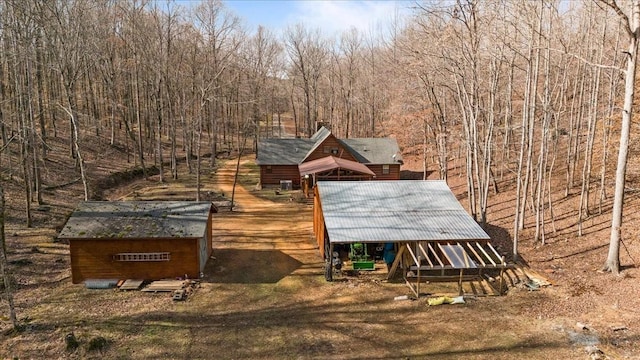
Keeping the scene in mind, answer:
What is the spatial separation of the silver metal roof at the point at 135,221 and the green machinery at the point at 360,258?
6.73 m

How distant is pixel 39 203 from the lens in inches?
1021

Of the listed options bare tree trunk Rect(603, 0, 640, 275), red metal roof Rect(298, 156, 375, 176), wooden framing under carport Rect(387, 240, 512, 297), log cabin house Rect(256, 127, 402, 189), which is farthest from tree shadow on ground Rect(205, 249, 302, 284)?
log cabin house Rect(256, 127, 402, 189)

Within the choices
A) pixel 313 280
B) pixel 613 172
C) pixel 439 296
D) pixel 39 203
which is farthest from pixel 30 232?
pixel 613 172

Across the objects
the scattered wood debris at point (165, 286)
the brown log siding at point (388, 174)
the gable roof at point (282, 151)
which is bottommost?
the scattered wood debris at point (165, 286)

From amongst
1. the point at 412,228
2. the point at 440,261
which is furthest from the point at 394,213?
the point at 440,261

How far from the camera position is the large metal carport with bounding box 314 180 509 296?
18156 mm

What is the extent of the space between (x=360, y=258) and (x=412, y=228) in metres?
2.75

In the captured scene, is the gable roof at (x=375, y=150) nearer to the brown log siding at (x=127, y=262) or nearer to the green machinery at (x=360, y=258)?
the green machinery at (x=360, y=258)

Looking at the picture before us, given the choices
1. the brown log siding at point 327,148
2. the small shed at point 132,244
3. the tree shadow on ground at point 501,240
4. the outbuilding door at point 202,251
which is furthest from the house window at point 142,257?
the brown log siding at point 327,148

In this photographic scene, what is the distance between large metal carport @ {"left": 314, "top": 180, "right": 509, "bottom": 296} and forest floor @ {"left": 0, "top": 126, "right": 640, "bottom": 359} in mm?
1131

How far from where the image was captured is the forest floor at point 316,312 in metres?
13.2

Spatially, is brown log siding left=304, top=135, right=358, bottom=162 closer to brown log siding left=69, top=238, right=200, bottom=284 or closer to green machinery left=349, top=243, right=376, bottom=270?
green machinery left=349, top=243, right=376, bottom=270

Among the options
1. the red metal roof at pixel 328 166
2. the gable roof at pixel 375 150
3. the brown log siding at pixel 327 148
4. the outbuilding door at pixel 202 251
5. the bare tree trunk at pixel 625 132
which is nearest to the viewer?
the bare tree trunk at pixel 625 132

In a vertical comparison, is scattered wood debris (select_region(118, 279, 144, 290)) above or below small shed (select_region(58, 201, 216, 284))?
below
